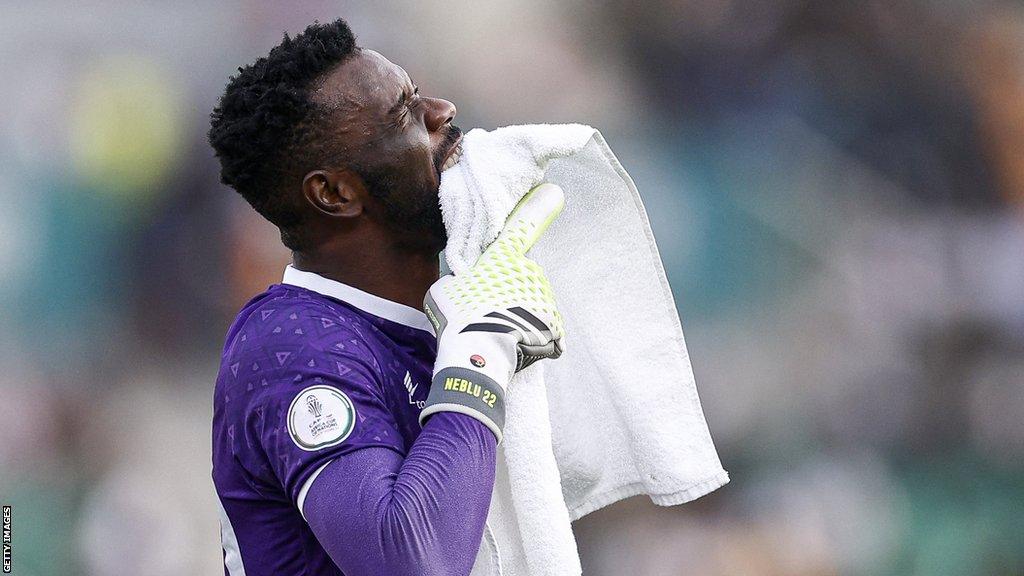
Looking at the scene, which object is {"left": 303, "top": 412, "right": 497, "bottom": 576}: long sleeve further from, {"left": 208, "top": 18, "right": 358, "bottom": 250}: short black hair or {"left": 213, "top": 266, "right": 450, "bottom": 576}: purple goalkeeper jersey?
{"left": 208, "top": 18, "right": 358, "bottom": 250}: short black hair

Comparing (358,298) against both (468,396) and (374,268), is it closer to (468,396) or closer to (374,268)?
(374,268)

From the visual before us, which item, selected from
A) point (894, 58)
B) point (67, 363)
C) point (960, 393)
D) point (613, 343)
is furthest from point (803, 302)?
point (67, 363)

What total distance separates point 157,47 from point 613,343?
4.53 ft

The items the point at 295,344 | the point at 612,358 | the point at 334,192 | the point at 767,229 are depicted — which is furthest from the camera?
the point at 767,229

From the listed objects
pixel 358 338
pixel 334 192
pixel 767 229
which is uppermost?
pixel 334 192

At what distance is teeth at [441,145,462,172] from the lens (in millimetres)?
1249

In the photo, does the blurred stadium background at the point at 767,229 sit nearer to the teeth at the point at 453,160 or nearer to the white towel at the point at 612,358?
the white towel at the point at 612,358

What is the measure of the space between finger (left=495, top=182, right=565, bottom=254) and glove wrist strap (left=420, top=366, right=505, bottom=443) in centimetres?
19

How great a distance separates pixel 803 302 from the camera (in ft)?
8.23

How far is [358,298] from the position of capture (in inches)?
47.0

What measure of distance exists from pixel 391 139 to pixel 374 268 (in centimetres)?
14

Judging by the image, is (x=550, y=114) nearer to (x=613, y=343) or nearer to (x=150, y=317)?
(x=150, y=317)

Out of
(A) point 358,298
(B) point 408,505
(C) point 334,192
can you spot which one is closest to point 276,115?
(C) point 334,192

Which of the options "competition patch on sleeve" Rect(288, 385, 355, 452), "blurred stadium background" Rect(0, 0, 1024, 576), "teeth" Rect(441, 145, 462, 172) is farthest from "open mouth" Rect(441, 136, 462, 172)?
"blurred stadium background" Rect(0, 0, 1024, 576)
